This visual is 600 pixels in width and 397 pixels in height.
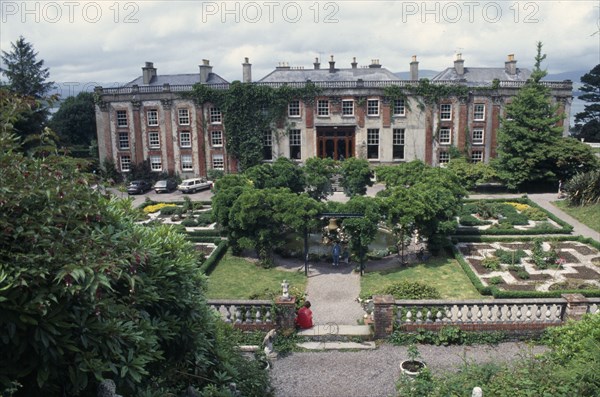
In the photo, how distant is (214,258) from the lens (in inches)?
976

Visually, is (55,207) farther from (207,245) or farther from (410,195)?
(207,245)

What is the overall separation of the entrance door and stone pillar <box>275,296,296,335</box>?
33.6m

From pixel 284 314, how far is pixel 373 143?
34.5 meters

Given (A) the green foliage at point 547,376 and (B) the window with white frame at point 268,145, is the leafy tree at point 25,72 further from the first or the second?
(A) the green foliage at point 547,376

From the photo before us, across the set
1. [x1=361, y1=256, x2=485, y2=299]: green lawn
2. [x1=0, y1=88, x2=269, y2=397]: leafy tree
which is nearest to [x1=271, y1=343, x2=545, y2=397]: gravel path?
[x1=361, y1=256, x2=485, y2=299]: green lawn

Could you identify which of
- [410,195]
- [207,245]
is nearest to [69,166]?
[410,195]

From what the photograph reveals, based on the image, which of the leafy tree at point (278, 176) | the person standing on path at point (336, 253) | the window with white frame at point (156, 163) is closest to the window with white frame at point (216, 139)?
the window with white frame at point (156, 163)

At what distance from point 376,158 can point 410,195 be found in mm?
25624

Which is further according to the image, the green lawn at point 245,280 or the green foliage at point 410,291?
the green lawn at point 245,280

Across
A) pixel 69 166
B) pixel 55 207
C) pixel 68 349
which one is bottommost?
pixel 68 349

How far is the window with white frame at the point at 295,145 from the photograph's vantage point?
4881 centimetres

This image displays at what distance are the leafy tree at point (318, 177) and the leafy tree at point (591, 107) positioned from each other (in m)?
42.0

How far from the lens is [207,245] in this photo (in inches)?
1108

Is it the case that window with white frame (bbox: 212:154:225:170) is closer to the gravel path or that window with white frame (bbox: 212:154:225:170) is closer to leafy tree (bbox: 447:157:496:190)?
leafy tree (bbox: 447:157:496:190)
